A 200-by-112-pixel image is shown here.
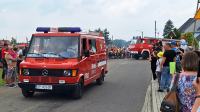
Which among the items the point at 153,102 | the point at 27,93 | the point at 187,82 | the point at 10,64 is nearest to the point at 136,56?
the point at 10,64

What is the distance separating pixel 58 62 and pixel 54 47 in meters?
0.83

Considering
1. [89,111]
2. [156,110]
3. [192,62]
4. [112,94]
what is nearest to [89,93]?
[112,94]

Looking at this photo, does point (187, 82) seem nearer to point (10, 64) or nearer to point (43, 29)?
point (43, 29)

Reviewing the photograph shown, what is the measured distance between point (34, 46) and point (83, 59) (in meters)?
1.71

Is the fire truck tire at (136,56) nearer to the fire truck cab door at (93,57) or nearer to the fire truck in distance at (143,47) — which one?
the fire truck in distance at (143,47)

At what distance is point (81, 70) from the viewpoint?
14258 mm

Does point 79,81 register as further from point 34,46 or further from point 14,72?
point 14,72

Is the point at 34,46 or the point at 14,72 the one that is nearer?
the point at 34,46

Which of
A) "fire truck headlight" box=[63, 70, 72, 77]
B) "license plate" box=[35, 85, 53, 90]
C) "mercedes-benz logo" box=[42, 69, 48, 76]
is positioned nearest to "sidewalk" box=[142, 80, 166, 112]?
"fire truck headlight" box=[63, 70, 72, 77]

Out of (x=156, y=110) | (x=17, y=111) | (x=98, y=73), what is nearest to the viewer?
(x=156, y=110)

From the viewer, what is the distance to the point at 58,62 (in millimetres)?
13984

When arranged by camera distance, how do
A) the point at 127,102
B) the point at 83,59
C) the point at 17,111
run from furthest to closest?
the point at 83,59 < the point at 127,102 < the point at 17,111

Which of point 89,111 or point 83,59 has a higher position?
point 83,59

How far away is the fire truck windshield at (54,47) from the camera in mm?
14383
